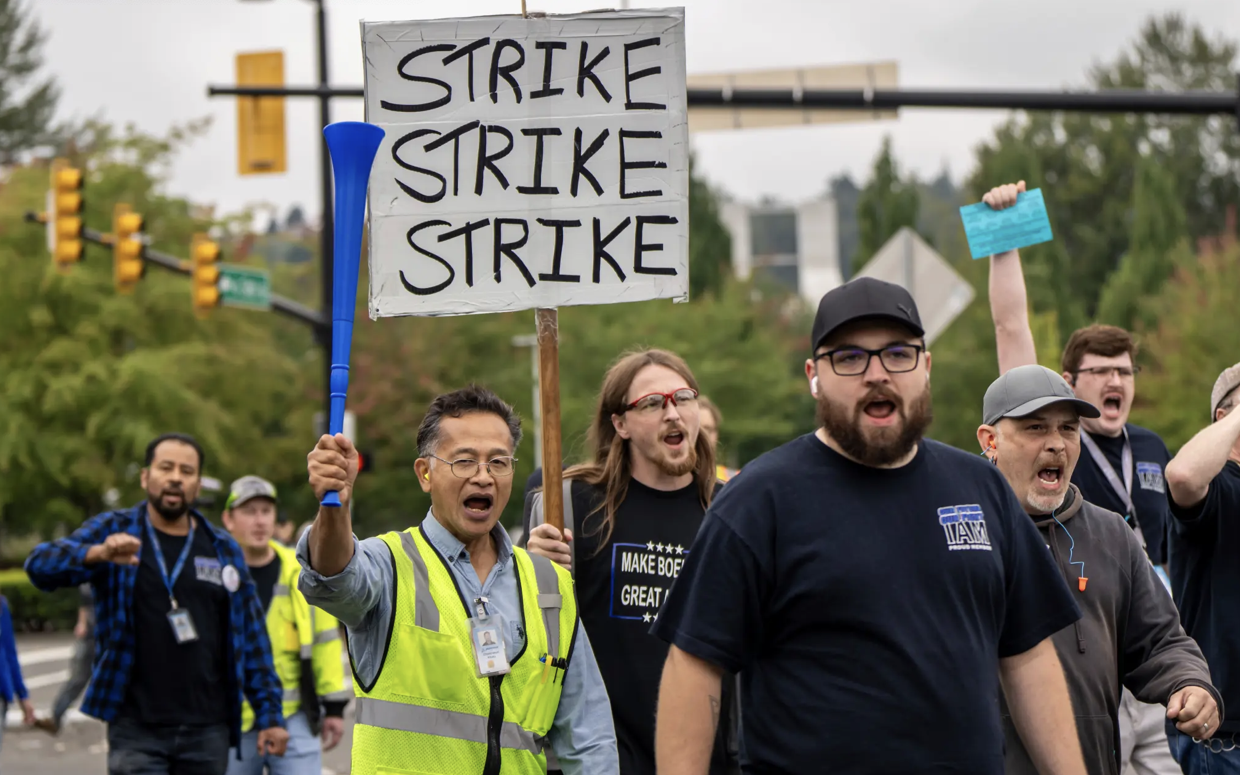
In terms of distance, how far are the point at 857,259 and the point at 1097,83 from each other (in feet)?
71.1

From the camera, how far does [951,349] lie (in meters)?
39.5

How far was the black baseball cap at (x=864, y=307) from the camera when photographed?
148 inches

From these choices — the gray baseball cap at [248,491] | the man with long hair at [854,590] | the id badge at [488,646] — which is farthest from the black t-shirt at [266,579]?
the man with long hair at [854,590]

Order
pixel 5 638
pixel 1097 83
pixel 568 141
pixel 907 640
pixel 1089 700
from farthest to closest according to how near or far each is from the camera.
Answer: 1. pixel 1097 83
2. pixel 5 638
3. pixel 568 141
4. pixel 1089 700
5. pixel 907 640

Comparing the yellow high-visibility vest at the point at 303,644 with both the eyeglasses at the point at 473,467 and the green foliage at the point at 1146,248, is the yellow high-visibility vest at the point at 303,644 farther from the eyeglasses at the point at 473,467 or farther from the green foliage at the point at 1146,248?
the green foliage at the point at 1146,248

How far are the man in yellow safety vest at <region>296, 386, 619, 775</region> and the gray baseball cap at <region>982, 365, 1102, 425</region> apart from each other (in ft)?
4.88

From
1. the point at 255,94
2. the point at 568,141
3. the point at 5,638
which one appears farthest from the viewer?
the point at 255,94

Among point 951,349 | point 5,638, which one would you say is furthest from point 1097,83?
point 5,638

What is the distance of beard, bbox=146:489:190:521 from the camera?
798cm

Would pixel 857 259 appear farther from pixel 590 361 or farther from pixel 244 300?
pixel 244 300

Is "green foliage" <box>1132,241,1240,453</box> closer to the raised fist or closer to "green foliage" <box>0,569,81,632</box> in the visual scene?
"green foliage" <box>0,569,81,632</box>

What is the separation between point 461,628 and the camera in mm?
4379

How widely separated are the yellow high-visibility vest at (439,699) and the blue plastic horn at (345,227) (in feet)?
1.78

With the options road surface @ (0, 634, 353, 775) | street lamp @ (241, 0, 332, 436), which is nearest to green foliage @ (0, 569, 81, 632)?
road surface @ (0, 634, 353, 775)
